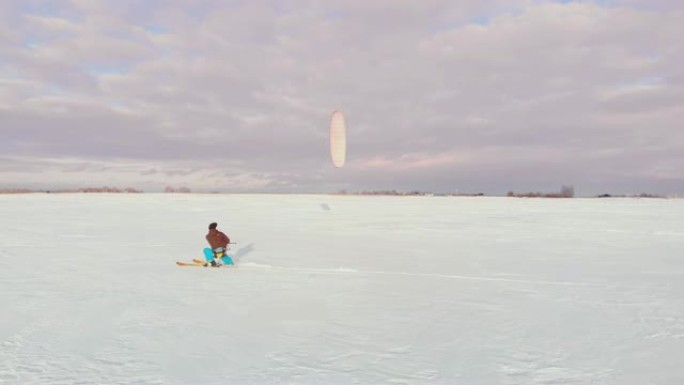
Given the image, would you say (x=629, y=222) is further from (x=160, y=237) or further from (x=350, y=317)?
(x=350, y=317)

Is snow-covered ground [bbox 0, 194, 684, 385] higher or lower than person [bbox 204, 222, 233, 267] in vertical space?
lower

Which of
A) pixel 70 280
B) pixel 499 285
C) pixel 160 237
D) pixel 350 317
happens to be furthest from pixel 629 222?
pixel 70 280

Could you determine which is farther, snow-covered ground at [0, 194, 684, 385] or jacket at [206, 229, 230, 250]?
jacket at [206, 229, 230, 250]

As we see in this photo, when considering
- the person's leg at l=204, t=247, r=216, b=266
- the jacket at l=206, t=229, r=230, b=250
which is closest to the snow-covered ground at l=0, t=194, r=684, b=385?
the person's leg at l=204, t=247, r=216, b=266

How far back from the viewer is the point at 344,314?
6562mm

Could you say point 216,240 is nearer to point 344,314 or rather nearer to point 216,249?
A: point 216,249

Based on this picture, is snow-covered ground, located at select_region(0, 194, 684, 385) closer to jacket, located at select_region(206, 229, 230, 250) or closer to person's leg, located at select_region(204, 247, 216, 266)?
person's leg, located at select_region(204, 247, 216, 266)

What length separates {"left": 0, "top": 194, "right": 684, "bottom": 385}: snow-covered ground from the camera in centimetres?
453

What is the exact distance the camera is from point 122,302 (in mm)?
7262

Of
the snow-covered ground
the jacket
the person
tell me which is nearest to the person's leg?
the person

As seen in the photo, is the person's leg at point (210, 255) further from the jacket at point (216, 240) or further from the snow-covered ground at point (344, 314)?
the snow-covered ground at point (344, 314)

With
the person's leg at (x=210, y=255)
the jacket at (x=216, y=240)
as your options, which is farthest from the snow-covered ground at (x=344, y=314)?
the jacket at (x=216, y=240)

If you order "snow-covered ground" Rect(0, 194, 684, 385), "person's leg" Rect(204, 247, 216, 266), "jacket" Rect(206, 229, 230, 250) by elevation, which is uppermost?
"jacket" Rect(206, 229, 230, 250)

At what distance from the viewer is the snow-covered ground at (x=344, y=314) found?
4527mm
